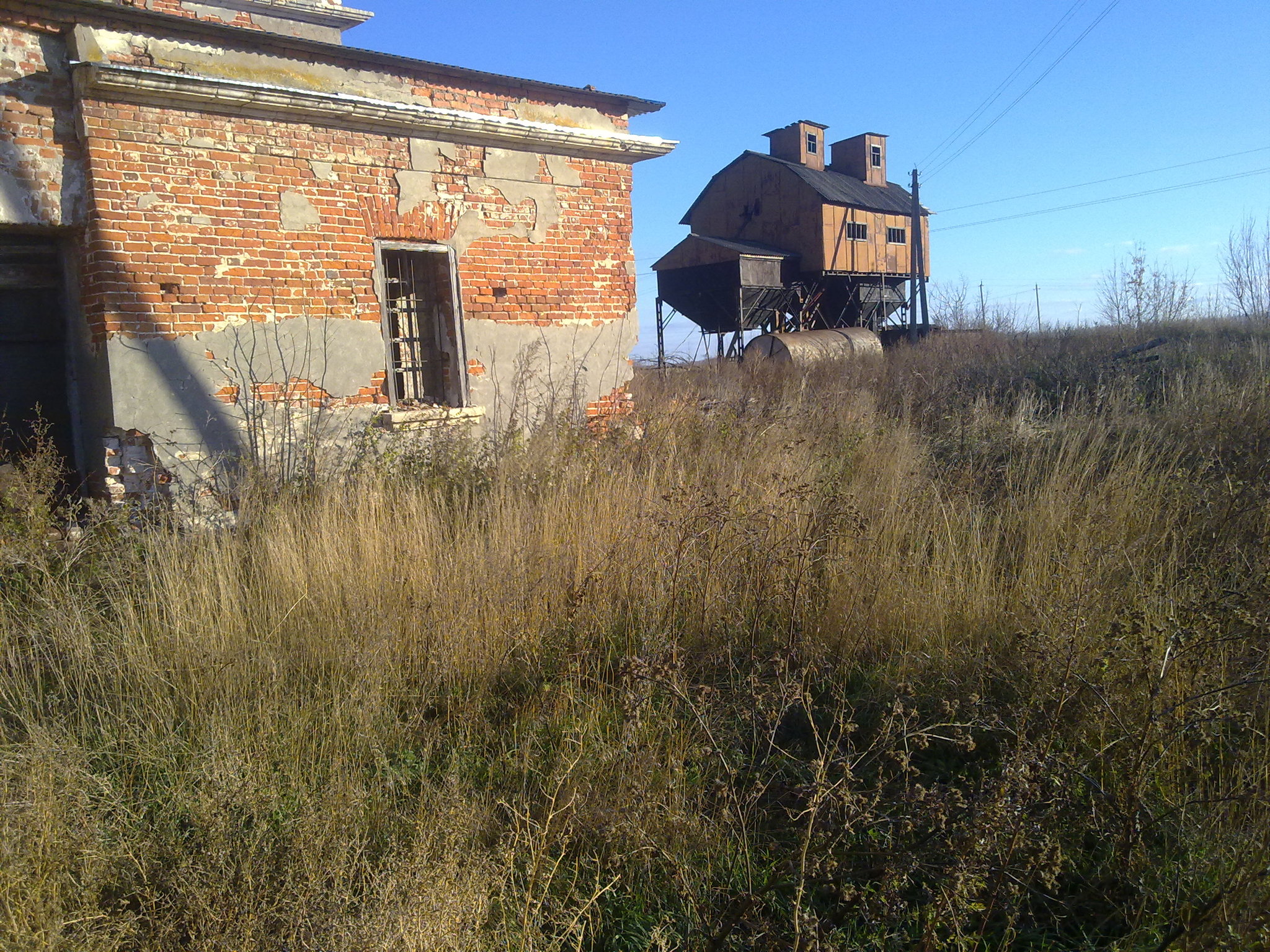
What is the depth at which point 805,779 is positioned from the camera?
120 inches

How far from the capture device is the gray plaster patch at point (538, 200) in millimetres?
8312

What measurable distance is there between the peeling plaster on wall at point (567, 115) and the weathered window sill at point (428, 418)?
339 centimetres

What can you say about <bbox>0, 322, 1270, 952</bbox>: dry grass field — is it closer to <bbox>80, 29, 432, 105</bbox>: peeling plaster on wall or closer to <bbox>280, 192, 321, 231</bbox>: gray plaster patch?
<bbox>280, 192, 321, 231</bbox>: gray plaster patch

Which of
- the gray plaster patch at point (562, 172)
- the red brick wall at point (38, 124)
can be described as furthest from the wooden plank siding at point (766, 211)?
the red brick wall at point (38, 124)

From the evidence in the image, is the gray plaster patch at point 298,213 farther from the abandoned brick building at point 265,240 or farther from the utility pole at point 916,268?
the utility pole at point 916,268

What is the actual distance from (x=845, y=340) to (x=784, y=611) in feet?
56.7

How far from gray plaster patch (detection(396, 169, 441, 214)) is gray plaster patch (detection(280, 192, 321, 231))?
84cm

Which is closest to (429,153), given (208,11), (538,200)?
(538,200)

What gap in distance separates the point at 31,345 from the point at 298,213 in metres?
2.37

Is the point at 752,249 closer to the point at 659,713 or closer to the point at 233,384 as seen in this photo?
the point at 233,384

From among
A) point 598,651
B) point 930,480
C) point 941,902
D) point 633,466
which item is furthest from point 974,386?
point 941,902

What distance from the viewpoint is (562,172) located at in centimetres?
873

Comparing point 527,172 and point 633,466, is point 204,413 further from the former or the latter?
point 527,172

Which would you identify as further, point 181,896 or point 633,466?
point 633,466
